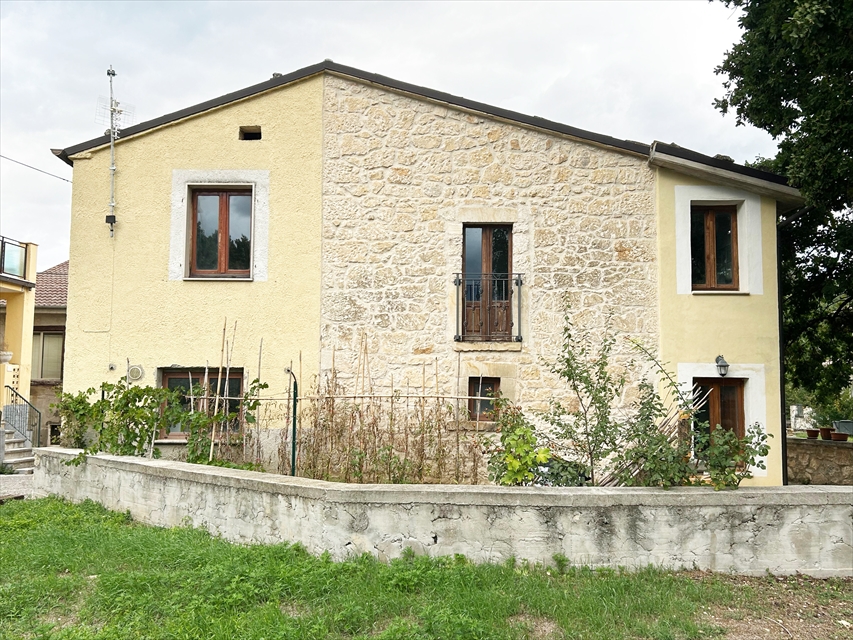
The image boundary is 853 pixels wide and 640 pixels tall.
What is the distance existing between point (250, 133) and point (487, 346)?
4959 mm

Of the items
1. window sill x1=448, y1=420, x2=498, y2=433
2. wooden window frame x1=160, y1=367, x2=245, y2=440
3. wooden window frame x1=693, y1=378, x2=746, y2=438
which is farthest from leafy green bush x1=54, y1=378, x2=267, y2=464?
wooden window frame x1=693, y1=378, x2=746, y2=438

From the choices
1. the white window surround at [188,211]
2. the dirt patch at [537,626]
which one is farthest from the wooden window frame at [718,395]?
the white window surround at [188,211]

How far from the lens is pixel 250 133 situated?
10.3 m

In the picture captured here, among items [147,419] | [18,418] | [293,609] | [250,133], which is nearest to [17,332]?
[18,418]

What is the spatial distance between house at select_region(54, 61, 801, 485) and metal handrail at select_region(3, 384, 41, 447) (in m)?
7.61

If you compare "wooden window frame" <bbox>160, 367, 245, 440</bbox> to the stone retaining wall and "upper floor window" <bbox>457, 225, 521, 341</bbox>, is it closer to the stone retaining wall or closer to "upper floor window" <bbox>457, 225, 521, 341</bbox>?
"upper floor window" <bbox>457, 225, 521, 341</bbox>

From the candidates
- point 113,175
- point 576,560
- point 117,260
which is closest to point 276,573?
point 576,560

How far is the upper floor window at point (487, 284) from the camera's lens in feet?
32.4

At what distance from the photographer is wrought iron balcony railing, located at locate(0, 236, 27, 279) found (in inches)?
707

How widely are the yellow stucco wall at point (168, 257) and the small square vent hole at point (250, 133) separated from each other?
10cm

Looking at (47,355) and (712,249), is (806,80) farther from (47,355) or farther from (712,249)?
(47,355)

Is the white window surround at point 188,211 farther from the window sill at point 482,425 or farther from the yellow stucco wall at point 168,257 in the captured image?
the window sill at point 482,425

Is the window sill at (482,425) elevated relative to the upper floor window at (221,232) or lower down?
lower down

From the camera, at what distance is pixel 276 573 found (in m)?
5.20
